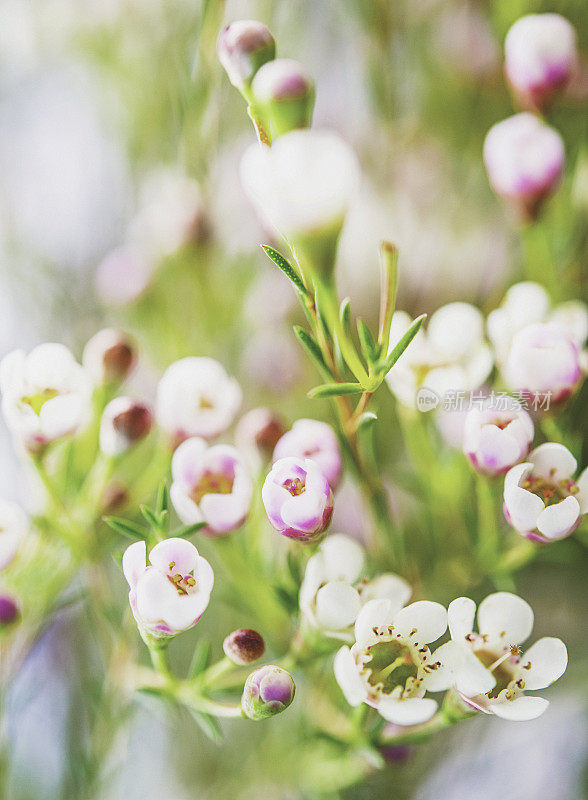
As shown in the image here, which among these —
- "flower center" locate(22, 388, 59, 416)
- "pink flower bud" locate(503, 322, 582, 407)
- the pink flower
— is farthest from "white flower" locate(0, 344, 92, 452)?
"pink flower bud" locate(503, 322, 582, 407)

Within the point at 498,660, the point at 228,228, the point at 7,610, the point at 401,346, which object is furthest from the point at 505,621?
the point at 228,228

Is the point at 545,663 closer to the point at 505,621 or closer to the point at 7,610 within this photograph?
the point at 505,621

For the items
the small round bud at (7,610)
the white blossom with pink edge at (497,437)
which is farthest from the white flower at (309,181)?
the small round bud at (7,610)

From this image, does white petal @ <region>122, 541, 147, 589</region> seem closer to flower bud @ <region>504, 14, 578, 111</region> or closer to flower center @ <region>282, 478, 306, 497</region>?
flower center @ <region>282, 478, 306, 497</region>

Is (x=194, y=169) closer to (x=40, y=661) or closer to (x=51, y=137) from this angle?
(x=51, y=137)

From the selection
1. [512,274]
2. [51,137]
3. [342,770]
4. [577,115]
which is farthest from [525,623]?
[51,137]

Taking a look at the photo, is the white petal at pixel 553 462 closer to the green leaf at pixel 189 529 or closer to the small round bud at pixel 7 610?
the green leaf at pixel 189 529
